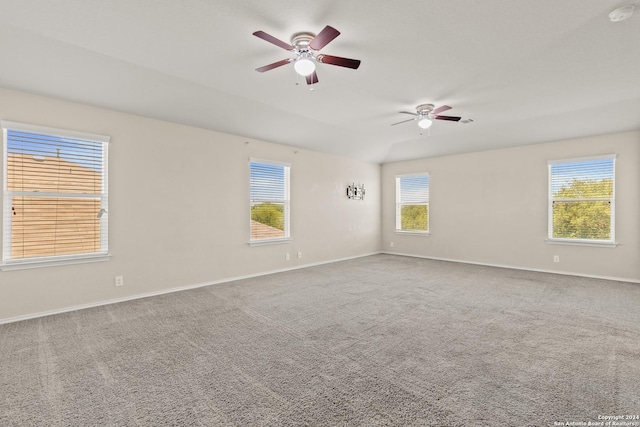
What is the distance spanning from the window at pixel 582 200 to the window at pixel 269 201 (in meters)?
5.16

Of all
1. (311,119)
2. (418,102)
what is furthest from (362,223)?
(418,102)

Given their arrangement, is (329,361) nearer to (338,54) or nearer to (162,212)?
(338,54)

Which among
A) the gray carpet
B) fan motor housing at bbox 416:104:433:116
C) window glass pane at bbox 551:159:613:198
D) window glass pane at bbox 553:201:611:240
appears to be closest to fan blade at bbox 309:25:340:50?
fan motor housing at bbox 416:104:433:116

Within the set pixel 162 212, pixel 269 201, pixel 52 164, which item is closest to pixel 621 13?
pixel 269 201

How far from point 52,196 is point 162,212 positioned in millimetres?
1230

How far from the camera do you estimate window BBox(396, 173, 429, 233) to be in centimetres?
757

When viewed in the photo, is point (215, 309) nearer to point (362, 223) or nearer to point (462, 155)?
point (362, 223)

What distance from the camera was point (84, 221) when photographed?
12.6 feet

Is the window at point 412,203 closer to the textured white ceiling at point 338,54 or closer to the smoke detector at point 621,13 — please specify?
the textured white ceiling at point 338,54

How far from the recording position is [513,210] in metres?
6.16

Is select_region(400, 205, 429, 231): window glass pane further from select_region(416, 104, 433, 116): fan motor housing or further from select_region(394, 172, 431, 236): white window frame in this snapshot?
select_region(416, 104, 433, 116): fan motor housing

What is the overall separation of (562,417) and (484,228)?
5.33 metres

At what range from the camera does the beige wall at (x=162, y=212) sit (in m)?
3.55

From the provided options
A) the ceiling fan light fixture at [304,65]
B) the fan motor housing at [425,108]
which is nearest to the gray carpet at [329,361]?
the ceiling fan light fixture at [304,65]
